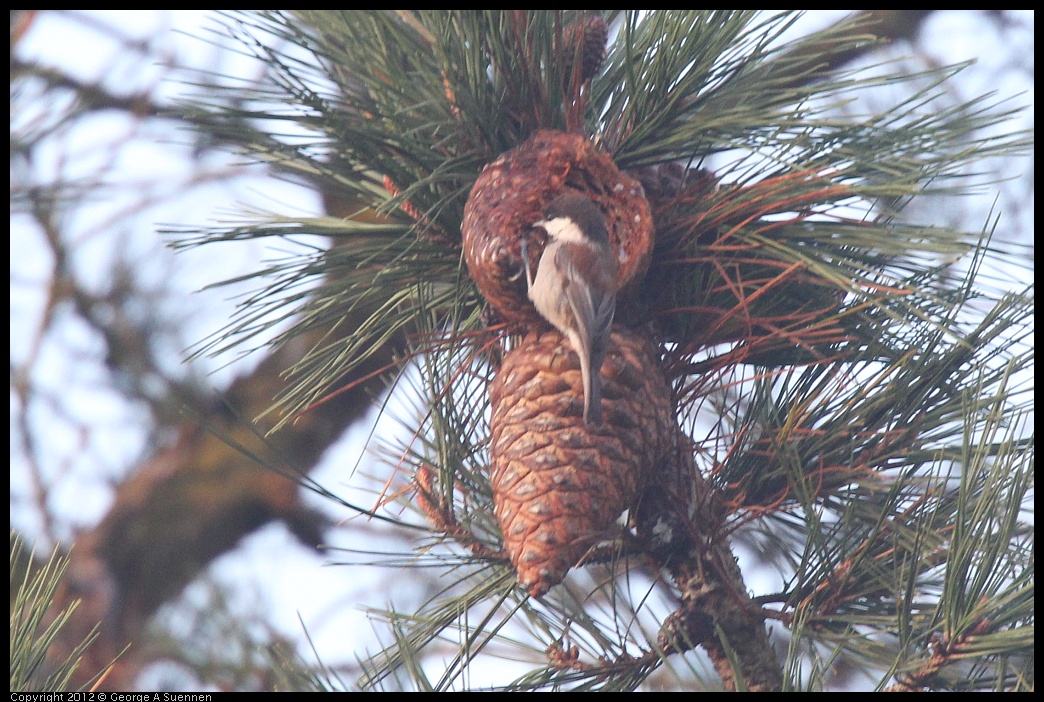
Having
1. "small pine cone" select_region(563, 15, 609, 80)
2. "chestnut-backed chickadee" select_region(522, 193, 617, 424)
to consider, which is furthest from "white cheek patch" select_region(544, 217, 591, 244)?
"small pine cone" select_region(563, 15, 609, 80)

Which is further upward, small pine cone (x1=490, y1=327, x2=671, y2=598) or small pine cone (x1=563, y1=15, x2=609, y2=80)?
small pine cone (x1=563, y1=15, x2=609, y2=80)

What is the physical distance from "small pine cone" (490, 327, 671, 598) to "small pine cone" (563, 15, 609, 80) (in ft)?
0.91

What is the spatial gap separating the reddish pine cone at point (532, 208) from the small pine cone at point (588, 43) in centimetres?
10

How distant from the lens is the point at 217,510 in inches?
94.5

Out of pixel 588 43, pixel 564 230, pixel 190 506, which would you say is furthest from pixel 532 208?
pixel 190 506

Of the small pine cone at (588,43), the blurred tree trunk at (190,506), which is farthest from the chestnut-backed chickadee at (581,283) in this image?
the blurred tree trunk at (190,506)

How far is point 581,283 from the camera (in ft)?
2.56

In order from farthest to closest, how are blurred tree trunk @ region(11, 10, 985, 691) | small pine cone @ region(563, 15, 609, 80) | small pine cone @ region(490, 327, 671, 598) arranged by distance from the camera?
blurred tree trunk @ region(11, 10, 985, 691), small pine cone @ region(563, 15, 609, 80), small pine cone @ region(490, 327, 671, 598)

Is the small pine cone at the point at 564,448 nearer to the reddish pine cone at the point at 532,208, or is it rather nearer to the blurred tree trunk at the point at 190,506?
the reddish pine cone at the point at 532,208

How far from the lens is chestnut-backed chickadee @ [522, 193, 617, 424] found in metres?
0.77

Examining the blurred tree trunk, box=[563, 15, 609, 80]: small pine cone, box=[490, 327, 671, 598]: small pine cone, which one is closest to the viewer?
box=[490, 327, 671, 598]: small pine cone

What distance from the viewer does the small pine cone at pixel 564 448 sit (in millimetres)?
754

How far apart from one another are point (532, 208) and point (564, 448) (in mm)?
213

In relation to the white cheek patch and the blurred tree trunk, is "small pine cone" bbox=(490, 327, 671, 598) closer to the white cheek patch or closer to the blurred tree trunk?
the white cheek patch
